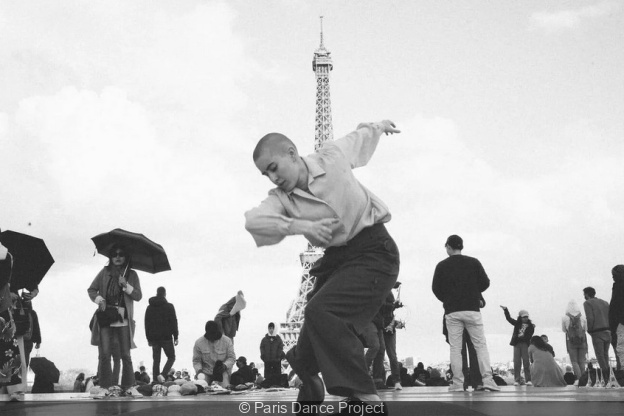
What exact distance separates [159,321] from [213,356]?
120 cm

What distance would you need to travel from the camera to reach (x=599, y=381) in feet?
37.1

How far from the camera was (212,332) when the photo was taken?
11.5 metres

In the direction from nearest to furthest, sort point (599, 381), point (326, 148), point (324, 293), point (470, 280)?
1. point (324, 293)
2. point (326, 148)
3. point (470, 280)
4. point (599, 381)

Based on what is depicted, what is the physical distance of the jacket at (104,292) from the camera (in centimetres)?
952

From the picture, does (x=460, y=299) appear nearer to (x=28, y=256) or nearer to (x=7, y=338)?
(x=7, y=338)

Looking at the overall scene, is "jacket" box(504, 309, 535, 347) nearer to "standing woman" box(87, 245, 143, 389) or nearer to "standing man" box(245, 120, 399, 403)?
"standing woman" box(87, 245, 143, 389)

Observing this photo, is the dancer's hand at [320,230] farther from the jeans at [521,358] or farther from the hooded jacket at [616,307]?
the jeans at [521,358]

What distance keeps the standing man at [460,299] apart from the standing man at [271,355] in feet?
15.9

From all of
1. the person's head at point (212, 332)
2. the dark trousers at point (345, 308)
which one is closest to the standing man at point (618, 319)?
the person's head at point (212, 332)

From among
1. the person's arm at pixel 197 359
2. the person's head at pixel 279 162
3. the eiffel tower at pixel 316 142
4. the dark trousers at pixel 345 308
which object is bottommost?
the dark trousers at pixel 345 308

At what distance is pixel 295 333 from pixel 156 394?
4570 cm

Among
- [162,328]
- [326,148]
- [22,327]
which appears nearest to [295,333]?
[162,328]

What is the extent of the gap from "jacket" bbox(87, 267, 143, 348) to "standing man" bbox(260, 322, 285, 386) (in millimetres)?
4454

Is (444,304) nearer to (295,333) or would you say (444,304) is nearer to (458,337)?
(458,337)
